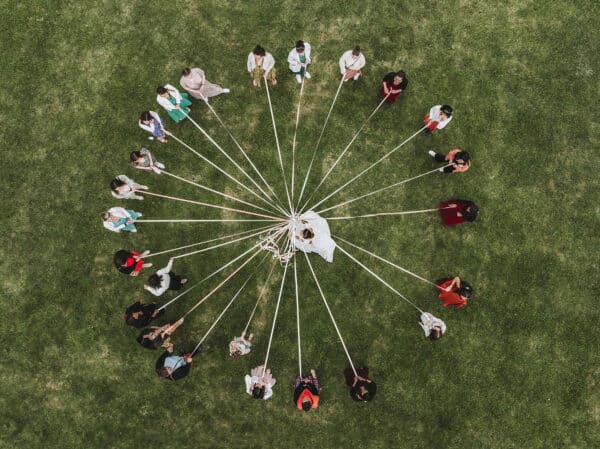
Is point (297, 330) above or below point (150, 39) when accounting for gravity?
below

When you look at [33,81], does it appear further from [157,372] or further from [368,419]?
[368,419]

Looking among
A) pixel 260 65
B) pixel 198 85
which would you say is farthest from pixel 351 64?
pixel 198 85

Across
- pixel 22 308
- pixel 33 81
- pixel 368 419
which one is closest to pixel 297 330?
pixel 368 419

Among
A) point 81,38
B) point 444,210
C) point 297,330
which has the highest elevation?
point 81,38

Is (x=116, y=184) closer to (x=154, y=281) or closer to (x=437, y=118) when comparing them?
(x=154, y=281)

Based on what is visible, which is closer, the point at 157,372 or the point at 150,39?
the point at 157,372
